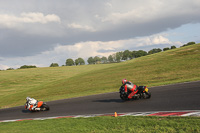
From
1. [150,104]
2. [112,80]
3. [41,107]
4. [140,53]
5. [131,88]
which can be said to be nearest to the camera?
[150,104]

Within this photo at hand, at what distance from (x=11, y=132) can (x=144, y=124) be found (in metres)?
6.40

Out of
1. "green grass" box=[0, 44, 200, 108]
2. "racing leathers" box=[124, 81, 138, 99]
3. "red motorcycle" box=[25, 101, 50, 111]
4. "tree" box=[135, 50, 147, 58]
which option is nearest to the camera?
"racing leathers" box=[124, 81, 138, 99]

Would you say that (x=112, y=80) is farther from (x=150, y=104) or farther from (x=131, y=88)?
(x=150, y=104)

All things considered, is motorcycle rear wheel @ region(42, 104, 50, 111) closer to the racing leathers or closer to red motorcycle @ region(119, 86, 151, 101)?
red motorcycle @ region(119, 86, 151, 101)

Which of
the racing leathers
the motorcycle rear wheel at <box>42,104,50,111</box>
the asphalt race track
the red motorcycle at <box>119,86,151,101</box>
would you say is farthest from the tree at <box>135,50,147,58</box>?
the racing leathers

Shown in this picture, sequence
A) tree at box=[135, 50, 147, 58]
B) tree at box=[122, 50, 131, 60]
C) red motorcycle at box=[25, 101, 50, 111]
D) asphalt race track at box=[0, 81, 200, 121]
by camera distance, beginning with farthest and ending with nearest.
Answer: tree at box=[122, 50, 131, 60] < tree at box=[135, 50, 147, 58] < red motorcycle at box=[25, 101, 50, 111] < asphalt race track at box=[0, 81, 200, 121]

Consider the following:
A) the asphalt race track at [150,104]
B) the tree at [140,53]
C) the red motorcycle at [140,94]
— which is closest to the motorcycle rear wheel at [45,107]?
the asphalt race track at [150,104]

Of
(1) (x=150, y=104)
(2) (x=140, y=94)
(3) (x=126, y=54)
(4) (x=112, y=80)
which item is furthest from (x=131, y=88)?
(3) (x=126, y=54)

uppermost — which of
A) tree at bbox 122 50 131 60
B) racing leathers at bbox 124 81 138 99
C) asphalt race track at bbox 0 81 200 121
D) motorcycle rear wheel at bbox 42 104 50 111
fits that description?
tree at bbox 122 50 131 60

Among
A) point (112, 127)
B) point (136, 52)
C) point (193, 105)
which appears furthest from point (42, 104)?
point (136, 52)

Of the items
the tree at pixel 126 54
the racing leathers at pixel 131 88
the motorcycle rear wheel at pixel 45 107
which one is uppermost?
the tree at pixel 126 54

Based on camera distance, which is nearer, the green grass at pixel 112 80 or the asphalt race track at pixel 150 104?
the asphalt race track at pixel 150 104

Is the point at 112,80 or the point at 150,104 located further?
the point at 112,80

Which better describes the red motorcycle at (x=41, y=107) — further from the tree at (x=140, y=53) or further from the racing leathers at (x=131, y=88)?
the tree at (x=140, y=53)
